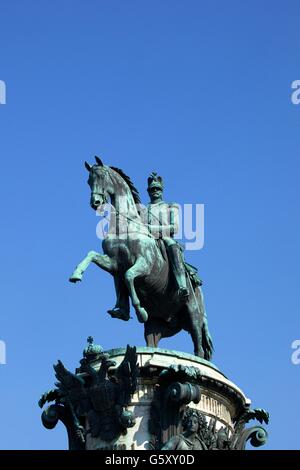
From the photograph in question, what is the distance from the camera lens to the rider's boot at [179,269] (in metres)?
38.6

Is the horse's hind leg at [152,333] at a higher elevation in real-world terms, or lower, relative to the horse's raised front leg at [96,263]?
lower

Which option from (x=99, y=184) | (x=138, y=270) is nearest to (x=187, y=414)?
(x=138, y=270)

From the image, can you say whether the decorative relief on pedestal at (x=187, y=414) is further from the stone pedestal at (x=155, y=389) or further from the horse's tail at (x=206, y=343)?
the horse's tail at (x=206, y=343)

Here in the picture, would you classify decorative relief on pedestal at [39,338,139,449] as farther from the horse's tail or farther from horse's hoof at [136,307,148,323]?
the horse's tail

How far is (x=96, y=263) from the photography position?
125 feet

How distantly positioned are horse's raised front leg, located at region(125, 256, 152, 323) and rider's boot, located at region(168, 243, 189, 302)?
27.9 inches

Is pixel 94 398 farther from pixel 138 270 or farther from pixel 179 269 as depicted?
pixel 179 269

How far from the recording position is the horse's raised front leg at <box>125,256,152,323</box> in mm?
37875

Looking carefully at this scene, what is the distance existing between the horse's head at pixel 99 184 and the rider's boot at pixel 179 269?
76.6 inches

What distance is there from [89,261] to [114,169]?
2649 millimetres

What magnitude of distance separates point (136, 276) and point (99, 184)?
2387 mm

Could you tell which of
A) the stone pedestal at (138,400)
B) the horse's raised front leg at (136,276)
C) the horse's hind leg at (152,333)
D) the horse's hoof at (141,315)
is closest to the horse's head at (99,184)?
the horse's raised front leg at (136,276)
